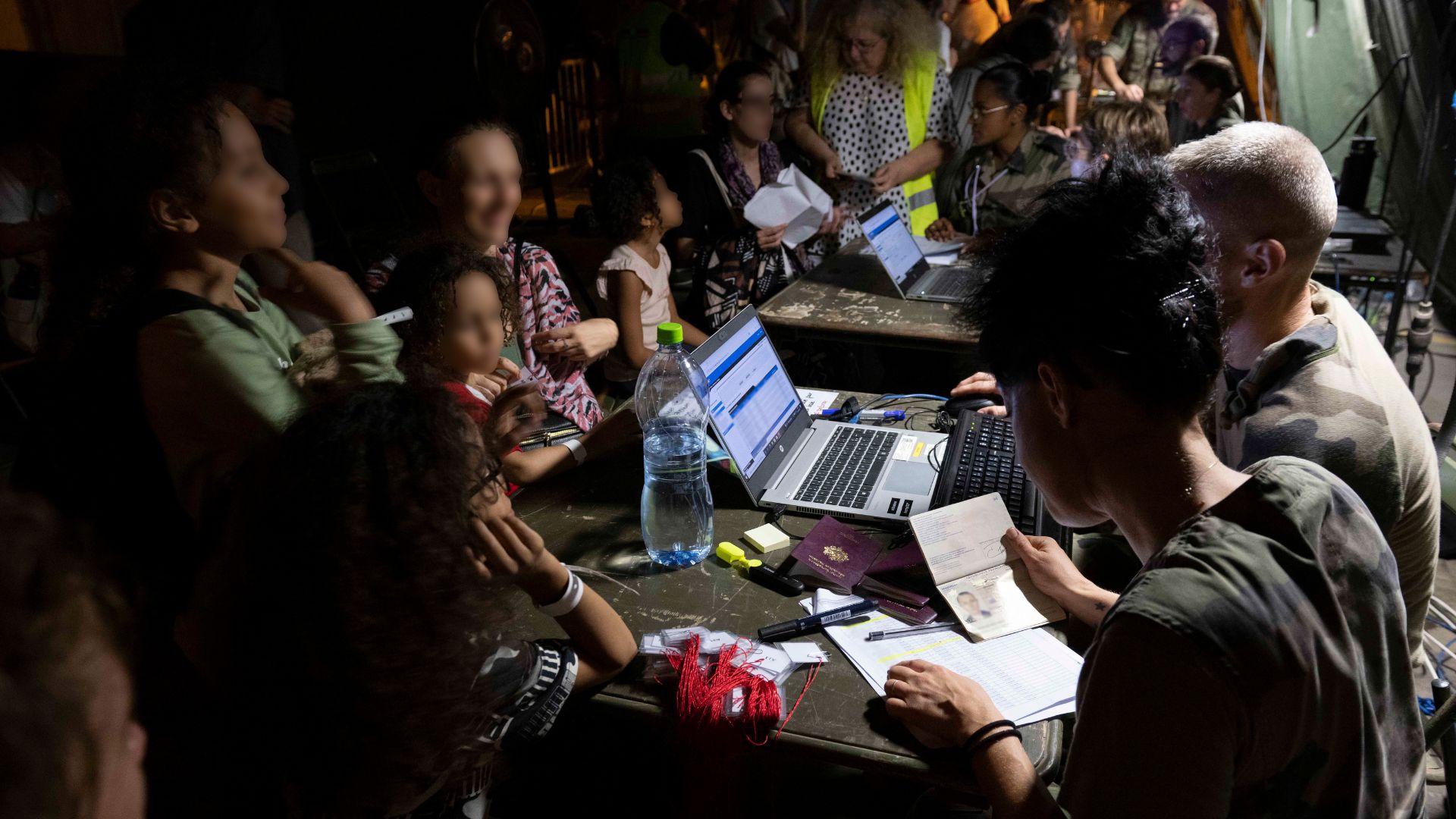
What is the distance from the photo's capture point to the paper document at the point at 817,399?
2350mm

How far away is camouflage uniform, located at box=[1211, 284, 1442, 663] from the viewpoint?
1361 millimetres

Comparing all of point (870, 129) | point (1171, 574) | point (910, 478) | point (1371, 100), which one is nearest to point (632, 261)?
point (910, 478)

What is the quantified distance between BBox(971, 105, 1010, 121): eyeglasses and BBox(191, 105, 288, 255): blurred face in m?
3.30

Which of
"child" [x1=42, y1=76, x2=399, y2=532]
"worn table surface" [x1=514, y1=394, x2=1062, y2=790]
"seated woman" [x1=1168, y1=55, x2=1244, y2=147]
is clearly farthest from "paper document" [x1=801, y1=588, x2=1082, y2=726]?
"seated woman" [x1=1168, y1=55, x2=1244, y2=147]

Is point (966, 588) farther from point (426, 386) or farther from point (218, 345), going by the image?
point (218, 345)

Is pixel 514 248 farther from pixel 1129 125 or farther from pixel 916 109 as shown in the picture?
pixel 1129 125

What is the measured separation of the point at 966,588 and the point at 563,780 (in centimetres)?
117

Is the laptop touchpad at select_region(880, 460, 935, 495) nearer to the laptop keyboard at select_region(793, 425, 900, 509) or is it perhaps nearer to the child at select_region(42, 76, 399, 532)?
the laptop keyboard at select_region(793, 425, 900, 509)

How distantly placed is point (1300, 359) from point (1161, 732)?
902 millimetres

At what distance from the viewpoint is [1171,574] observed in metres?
0.93

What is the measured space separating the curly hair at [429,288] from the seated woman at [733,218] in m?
1.37

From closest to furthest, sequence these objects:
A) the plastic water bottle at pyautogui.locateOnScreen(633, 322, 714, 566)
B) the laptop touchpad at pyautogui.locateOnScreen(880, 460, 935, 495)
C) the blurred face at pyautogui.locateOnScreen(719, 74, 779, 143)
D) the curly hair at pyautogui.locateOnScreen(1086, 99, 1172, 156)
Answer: the plastic water bottle at pyautogui.locateOnScreen(633, 322, 714, 566) < the laptop touchpad at pyautogui.locateOnScreen(880, 460, 935, 495) < the curly hair at pyautogui.locateOnScreen(1086, 99, 1172, 156) < the blurred face at pyautogui.locateOnScreen(719, 74, 779, 143)

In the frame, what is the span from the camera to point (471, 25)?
7094mm

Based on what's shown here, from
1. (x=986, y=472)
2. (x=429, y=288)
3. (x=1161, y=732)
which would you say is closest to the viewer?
(x=1161, y=732)
